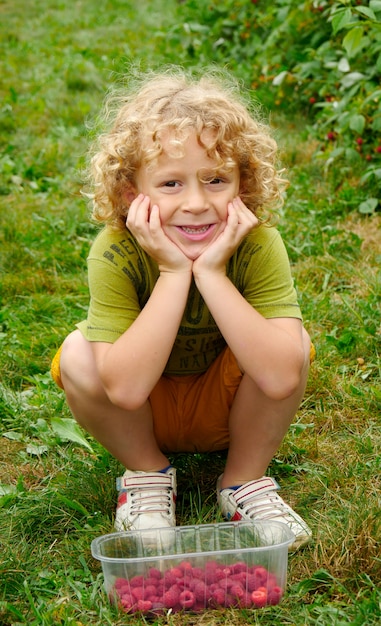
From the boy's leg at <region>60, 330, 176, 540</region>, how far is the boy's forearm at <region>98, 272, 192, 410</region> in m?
0.11

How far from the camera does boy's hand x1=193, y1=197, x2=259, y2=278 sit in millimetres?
1862

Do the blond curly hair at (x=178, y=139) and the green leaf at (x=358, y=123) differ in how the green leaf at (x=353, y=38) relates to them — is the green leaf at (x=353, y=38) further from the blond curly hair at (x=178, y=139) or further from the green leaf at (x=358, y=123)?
the blond curly hair at (x=178, y=139)

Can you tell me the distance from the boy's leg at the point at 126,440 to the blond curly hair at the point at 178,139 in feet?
1.16

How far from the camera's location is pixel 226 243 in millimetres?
1863

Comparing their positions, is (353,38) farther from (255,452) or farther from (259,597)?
(259,597)

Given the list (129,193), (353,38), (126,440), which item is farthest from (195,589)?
(353,38)

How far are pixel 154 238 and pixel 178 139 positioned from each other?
222mm

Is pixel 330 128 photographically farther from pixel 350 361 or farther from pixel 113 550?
pixel 113 550

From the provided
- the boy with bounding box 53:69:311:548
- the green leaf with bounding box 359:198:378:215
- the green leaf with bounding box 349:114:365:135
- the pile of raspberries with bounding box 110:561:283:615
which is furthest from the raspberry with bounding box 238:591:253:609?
the green leaf with bounding box 349:114:365:135

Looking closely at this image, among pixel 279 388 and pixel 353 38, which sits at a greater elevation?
pixel 353 38

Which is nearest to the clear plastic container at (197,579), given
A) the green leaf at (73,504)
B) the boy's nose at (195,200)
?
the green leaf at (73,504)

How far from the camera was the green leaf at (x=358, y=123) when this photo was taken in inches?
140

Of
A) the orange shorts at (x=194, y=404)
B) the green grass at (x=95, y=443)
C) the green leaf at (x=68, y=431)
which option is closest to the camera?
the green grass at (x=95, y=443)

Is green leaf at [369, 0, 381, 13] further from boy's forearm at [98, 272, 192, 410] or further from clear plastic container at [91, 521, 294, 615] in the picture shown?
clear plastic container at [91, 521, 294, 615]
